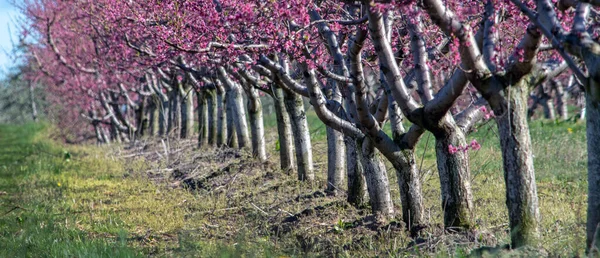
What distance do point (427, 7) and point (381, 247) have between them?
Answer: 8.41 feet

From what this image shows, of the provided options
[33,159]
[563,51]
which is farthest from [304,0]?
[33,159]

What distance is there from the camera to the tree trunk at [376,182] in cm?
845

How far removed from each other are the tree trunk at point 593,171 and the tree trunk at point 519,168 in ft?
1.72

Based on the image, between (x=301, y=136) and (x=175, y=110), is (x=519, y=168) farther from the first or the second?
(x=175, y=110)

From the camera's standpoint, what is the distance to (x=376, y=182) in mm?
8508

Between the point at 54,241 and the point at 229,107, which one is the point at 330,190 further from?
the point at 229,107

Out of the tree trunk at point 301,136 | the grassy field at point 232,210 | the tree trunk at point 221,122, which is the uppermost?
the tree trunk at point 221,122

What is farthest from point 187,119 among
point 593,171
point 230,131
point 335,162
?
point 593,171

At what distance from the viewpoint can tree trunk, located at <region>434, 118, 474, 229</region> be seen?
7.14 metres

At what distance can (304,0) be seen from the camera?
21.8 ft

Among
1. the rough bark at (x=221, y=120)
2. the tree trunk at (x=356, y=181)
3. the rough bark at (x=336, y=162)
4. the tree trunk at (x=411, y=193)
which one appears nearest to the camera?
the tree trunk at (x=411, y=193)

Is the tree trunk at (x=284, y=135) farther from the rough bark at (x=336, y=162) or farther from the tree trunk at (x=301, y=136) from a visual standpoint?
the rough bark at (x=336, y=162)

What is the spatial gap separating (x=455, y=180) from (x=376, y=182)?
1450 millimetres

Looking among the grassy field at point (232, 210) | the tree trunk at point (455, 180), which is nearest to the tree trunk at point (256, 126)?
the grassy field at point (232, 210)
